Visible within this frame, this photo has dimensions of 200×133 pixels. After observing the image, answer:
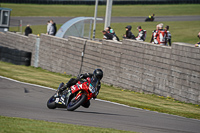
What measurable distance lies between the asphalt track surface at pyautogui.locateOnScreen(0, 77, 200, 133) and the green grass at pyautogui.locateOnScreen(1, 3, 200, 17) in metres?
10.1

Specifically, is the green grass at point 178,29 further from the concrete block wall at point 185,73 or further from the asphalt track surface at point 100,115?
the asphalt track surface at point 100,115

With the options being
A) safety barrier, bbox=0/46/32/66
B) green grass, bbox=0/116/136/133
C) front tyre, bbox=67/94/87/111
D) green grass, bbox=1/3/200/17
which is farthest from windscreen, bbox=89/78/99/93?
safety barrier, bbox=0/46/32/66

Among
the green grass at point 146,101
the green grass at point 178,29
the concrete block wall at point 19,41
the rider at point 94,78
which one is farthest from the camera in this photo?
the concrete block wall at point 19,41

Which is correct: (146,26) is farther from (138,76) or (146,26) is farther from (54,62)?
(54,62)

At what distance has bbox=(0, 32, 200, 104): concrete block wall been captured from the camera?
42.1 ft

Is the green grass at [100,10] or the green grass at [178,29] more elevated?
the green grass at [100,10]

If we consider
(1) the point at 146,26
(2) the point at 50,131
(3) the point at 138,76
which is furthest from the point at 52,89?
(2) the point at 50,131

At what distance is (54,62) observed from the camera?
20.2 meters

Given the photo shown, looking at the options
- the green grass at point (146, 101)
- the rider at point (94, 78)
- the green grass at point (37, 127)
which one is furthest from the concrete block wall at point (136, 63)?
the green grass at point (37, 127)

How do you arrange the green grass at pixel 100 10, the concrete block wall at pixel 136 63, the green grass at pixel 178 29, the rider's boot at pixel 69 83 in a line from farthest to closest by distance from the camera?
the green grass at pixel 100 10 → the green grass at pixel 178 29 → the concrete block wall at pixel 136 63 → the rider's boot at pixel 69 83

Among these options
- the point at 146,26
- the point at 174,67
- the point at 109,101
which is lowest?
the point at 109,101

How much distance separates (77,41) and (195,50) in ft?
25.2

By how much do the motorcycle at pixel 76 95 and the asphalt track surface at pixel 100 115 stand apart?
0.61 ft

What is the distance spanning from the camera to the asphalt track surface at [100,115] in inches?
297
